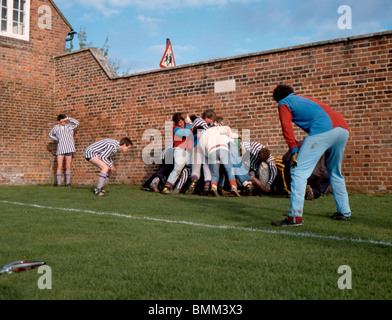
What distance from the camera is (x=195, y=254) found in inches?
137

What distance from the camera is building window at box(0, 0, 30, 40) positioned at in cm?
1539

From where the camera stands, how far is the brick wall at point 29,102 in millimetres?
15055

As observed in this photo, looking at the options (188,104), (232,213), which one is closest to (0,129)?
(188,104)

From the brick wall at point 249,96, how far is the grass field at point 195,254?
372 centimetres

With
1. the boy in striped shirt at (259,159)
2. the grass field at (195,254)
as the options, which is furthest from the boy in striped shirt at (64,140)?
the grass field at (195,254)

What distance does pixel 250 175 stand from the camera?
991 centimetres

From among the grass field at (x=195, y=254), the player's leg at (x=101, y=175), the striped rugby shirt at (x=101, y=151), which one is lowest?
the grass field at (x=195, y=254)

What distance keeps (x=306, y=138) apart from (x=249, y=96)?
20.7ft

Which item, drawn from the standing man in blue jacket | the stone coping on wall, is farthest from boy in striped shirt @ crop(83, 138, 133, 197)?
the standing man in blue jacket

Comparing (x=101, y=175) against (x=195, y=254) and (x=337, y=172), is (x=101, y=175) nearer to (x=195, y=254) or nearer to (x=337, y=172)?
(x=337, y=172)

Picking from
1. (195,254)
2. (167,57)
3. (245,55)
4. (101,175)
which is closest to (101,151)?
(101,175)

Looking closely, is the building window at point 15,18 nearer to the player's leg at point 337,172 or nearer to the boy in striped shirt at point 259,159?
the boy in striped shirt at point 259,159

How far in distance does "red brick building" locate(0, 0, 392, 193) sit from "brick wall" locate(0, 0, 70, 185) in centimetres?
4
